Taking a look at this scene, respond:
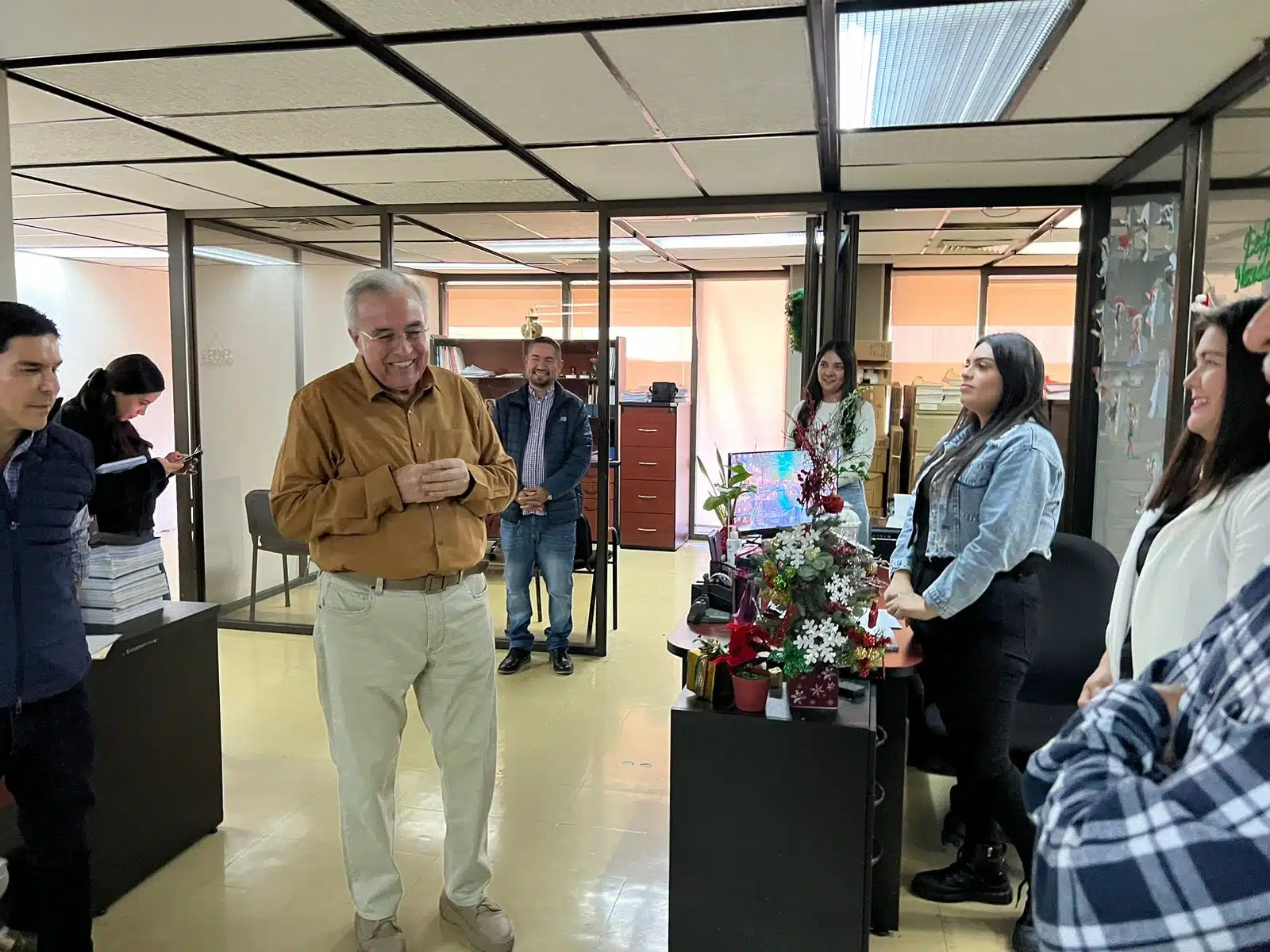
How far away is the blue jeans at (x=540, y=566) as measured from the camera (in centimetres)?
462

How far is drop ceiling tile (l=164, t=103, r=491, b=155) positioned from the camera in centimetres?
299

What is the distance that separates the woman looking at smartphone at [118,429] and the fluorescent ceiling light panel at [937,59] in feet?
9.63

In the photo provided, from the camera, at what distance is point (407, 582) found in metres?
2.16

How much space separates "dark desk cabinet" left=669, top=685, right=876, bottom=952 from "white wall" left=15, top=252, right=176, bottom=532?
6619mm

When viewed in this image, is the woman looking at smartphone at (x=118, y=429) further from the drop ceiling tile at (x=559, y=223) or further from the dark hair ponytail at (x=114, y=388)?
the drop ceiling tile at (x=559, y=223)

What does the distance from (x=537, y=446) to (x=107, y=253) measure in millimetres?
4705

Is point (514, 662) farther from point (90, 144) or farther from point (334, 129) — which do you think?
point (90, 144)

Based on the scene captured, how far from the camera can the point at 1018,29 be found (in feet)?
7.32

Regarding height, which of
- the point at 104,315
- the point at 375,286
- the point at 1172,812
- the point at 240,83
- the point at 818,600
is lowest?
the point at 818,600

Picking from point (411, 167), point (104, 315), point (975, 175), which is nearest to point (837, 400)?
point (975, 175)

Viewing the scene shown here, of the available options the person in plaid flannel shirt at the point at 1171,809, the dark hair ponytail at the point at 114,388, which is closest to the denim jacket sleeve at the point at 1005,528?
the person in plaid flannel shirt at the point at 1171,809

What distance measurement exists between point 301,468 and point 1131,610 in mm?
1819

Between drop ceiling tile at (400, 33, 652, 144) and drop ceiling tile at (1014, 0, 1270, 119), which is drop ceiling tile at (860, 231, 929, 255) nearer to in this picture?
drop ceiling tile at (1014, 0, 1270, 119)

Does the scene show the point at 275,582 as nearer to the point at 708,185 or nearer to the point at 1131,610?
the point at 708,185
